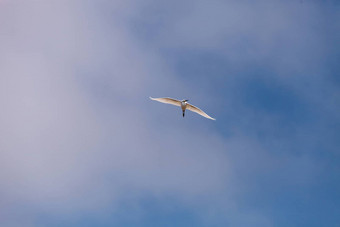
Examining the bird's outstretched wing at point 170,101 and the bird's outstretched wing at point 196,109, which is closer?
the bird's outstretched wing at point 170,101

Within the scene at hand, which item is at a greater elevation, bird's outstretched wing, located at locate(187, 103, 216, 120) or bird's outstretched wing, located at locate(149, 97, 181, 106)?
bird's outstretched wing, located at locate(149, 97, 181, 106)

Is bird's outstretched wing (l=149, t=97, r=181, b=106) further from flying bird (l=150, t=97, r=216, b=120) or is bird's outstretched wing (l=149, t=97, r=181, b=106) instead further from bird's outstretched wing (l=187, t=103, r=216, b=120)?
bird's outstretched wing (l=187, t=103, r=216, b=120)

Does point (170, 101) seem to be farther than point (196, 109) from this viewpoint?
No

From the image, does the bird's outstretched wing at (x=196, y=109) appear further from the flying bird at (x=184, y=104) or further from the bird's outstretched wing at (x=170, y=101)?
the bird's outstretched wing at (x=170, y=101)

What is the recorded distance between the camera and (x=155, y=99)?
408 ft

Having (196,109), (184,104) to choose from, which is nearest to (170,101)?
(184,104)

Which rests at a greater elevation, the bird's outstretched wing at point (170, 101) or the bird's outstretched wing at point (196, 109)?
the bird's outstretched wing at point (170, 101)

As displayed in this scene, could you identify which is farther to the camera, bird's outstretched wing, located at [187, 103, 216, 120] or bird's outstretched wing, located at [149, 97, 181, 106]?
bird's outstretched wing, located at [187, 103, 216, 120]

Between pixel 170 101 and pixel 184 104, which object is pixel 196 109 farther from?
pixel 170 101

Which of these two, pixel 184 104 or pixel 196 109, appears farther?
pixel 196 109

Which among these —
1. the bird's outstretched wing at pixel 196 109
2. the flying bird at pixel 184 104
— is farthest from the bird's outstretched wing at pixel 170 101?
the bird's outstretched wing at pixel 196 109

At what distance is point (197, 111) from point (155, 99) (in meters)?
14.5

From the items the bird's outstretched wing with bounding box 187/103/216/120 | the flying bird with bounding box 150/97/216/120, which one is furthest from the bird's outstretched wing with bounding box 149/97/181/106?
the bird's outstretched wing with bounding box 187/103/216/120

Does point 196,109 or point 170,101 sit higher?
point 170,101
